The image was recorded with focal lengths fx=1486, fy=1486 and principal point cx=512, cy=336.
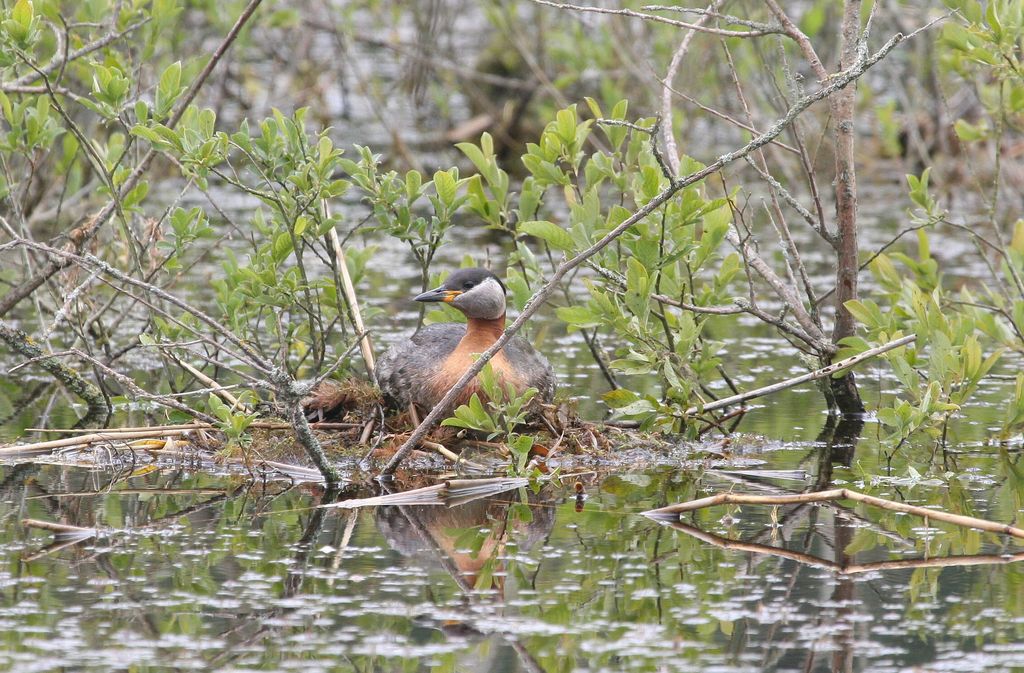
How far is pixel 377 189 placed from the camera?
6.64m

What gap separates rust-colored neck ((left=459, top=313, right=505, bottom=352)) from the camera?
6828mm

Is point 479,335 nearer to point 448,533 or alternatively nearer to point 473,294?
point 473,294

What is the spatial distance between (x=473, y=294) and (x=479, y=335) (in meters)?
0.19

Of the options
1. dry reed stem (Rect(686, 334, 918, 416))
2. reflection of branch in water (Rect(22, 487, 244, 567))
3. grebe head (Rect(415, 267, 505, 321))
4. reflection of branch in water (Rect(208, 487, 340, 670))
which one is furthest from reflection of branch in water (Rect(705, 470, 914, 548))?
reflection of branch in water (Rect(22, 487, 244, 567))

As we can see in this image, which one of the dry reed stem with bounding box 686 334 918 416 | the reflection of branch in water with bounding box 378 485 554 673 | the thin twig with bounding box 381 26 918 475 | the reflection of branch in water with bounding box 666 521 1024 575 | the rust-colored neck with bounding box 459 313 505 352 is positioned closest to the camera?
the reflection of branch in water with bounding box 378 485 554 673

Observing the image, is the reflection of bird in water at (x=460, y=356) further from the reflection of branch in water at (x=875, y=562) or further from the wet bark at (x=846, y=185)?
the reflection of branch in water at (x=875, y=562)

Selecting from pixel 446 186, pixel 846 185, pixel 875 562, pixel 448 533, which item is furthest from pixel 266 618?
pixel 846 185

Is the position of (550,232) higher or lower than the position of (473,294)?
higher

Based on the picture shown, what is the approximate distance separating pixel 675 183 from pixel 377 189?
60.7 inches

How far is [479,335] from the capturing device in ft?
22.5

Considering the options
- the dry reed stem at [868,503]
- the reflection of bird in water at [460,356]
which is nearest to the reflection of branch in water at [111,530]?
the reflection of bird in water at [460,356]

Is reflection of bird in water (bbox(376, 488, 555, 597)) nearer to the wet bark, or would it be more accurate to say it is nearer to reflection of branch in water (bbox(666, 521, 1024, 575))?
reflection of branch in water (bbox(666, 521, 1024, 575))

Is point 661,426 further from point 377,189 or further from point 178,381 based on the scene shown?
point 178,381

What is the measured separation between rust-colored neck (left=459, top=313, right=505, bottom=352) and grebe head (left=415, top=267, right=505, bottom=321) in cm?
3
